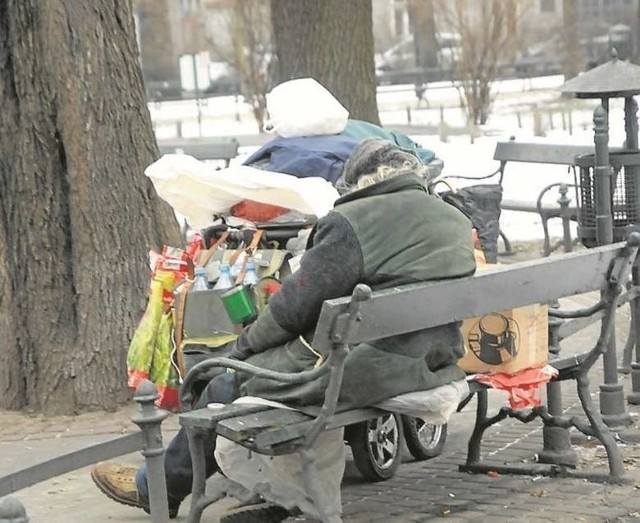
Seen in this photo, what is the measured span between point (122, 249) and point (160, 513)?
2.93m

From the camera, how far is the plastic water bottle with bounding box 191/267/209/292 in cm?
566

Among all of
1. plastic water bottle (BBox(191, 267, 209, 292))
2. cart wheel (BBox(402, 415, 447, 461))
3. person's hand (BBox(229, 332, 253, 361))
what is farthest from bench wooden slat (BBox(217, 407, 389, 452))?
cart wheel (BBox(402, 415, 447, 461))

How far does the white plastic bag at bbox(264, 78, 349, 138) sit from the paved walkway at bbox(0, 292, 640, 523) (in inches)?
57.6

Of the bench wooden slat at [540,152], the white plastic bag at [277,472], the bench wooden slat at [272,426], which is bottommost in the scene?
the white plastic bag at [277,472]

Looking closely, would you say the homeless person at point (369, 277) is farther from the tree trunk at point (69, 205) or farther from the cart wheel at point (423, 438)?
the tree trunk at point (69, 205)

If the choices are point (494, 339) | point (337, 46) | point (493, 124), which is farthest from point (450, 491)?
point (493, 124)

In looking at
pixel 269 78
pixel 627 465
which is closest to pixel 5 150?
pixel 627 465

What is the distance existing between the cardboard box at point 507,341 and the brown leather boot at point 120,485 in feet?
4.25

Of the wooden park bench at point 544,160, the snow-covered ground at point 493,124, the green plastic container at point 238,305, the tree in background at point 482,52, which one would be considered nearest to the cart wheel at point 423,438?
the green plastic container at point 238,305

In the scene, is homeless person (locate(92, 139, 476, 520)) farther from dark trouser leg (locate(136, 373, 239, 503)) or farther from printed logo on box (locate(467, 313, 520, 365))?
printed logo on box (locate(467, 313, 520, 365))

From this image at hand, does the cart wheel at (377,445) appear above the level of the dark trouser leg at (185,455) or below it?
below

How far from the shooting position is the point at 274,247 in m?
5.86

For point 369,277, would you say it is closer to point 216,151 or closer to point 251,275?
point 251,275

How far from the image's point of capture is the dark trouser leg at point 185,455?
5.13m
